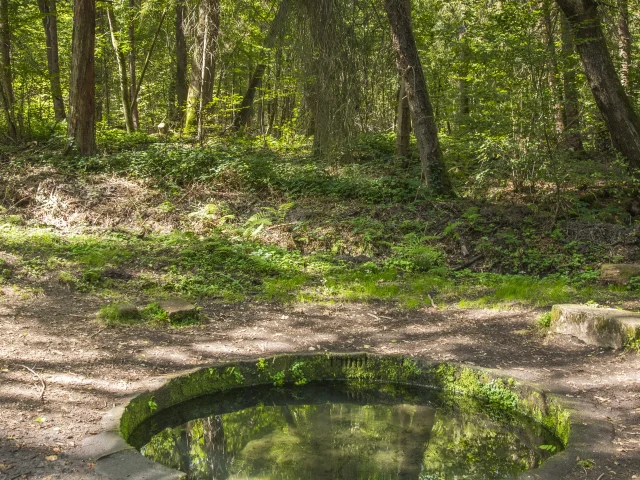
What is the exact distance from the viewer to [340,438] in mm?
4906

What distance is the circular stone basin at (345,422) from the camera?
14.5 ft

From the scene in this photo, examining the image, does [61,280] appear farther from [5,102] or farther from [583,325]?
[5,102]

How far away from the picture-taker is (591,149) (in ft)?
46.7

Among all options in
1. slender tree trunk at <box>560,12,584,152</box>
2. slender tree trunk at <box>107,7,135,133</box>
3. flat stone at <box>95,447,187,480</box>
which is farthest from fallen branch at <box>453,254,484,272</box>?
slender tree trunk at <box>107,7,135,133</box>

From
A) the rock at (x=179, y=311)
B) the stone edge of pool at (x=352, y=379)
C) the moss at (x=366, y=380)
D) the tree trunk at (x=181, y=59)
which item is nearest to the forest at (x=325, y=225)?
the rock at (x=179, y=311)

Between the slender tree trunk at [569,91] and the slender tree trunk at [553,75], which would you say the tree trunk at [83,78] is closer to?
the slender tree trunk at [553,75]

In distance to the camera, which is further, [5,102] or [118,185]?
[5,102]

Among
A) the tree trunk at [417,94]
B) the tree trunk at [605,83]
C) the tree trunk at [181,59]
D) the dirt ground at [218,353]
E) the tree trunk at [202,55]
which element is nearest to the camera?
the dirt ground at [218,353]

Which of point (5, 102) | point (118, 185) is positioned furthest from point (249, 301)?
point (5, 102)

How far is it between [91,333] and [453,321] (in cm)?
439

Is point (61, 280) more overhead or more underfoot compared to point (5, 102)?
more underfoot

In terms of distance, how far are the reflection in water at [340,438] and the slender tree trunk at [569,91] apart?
7.37 m

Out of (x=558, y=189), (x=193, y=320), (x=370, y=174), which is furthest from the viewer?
(x=370, y=174)

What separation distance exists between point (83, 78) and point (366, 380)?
10.6 metres
